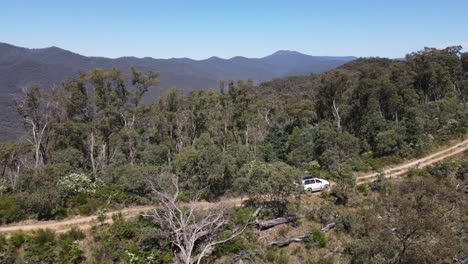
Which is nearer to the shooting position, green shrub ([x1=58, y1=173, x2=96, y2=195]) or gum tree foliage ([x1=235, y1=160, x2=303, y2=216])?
gum tree foliage ([x1=235, y1=160, x2=303, y2=216])

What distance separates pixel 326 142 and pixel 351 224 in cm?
1081

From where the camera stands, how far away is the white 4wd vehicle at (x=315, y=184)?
20.8m

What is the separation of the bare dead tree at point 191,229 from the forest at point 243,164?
502 mm

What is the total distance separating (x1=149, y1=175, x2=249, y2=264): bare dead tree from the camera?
538 inches

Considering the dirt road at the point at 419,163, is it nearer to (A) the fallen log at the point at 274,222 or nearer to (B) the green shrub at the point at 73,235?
(A) the fallen log at the point at 274,222

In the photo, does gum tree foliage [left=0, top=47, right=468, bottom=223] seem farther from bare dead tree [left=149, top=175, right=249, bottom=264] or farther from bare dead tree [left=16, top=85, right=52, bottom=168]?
bare dead tree [left=149, top=175, right=249, bottom=264]

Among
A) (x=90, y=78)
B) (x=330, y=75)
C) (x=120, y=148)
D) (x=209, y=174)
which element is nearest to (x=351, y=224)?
(x=209, y=174)

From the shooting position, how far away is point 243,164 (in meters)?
23.3

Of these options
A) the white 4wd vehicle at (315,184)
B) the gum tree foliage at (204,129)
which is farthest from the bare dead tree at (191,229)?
the white 4wd vehicle at (315,184)

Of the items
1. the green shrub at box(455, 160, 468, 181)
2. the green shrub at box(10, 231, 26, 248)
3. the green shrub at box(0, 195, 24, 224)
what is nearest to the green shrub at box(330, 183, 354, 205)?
the green shrub at box(455, 160, 468, 181)

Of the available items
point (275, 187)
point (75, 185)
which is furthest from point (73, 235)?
point (275, 187)

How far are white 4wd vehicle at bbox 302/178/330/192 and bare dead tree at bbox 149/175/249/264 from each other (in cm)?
675

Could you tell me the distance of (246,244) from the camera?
15156mm

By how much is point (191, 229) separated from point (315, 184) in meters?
10.3
